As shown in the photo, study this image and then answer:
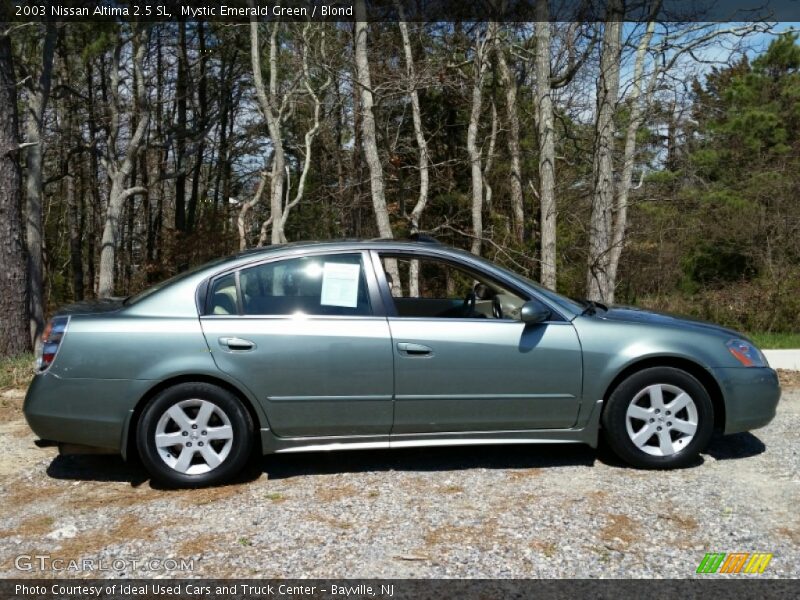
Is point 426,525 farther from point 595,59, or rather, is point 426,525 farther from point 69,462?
point 595,59

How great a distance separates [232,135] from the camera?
28375 millimetres

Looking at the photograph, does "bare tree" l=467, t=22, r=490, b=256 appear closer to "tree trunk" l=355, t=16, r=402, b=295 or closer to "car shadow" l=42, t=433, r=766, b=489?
"tree trunk" l=355, t=16, r=402, b=295

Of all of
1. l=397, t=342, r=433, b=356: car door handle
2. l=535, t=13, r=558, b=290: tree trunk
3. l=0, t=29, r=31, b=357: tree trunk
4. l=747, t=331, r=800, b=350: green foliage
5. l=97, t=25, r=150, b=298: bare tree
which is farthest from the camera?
l=97, t=25, r=150, b=298: bare tree

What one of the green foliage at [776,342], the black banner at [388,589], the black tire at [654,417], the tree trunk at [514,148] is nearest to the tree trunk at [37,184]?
the black banner at [388,589]

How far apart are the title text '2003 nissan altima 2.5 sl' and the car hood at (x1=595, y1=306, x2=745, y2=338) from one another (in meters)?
0.02

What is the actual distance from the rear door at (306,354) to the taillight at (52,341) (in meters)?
0.87

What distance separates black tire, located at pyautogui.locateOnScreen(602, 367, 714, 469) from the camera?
4594mm

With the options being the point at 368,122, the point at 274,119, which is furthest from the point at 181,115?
the point at 368,122

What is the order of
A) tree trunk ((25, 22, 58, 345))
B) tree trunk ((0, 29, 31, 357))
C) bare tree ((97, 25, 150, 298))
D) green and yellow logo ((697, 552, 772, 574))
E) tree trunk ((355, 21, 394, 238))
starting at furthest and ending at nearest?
bare tree ((97, 25, 150, 298))
tree trunk ((355, 21, 394, 238))
tree trunk ((25, 22, 58, 345))
tree trunk ((0, 29, 31, 357))
green and yellow logo ((697, 552, 772, 574))

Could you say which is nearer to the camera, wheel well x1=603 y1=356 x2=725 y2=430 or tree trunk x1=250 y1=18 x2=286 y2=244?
wheel well x1=603 y1=356 x2=725 y2=430

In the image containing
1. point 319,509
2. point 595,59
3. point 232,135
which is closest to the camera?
point 319,509

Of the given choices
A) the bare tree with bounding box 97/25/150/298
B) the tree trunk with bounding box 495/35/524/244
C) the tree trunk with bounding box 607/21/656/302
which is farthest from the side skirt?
the tree trunk with bounding box 495/35/524/244

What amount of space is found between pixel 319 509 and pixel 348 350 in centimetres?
97

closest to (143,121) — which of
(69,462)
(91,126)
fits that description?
(91,126)
